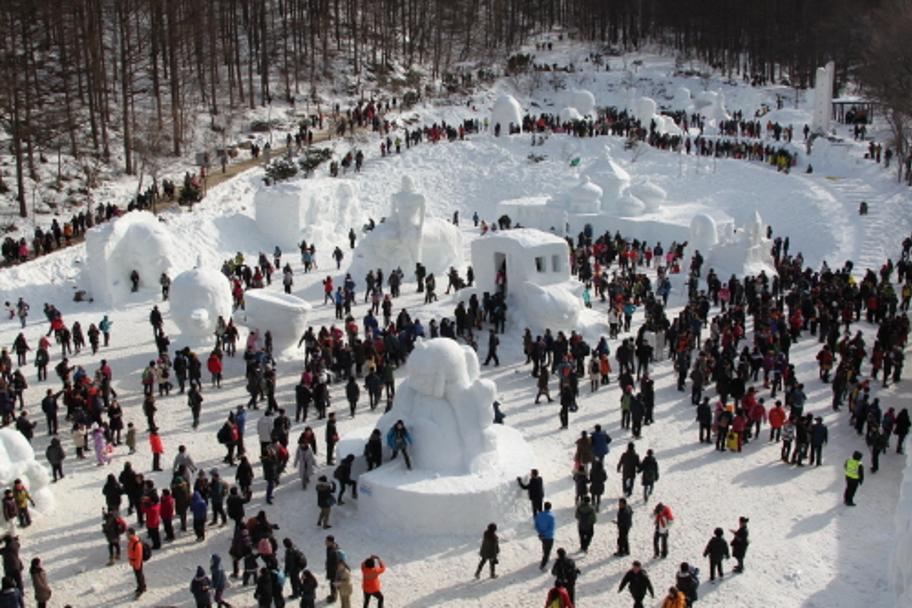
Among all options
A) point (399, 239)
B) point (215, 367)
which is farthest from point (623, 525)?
point (399, 239)

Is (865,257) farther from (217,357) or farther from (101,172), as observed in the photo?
(101,172)

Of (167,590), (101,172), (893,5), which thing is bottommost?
(167,590)

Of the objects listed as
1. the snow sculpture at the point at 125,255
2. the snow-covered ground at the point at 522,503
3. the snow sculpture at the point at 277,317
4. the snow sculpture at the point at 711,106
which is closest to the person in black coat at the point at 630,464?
the snow-covered ground at the point at 522,503

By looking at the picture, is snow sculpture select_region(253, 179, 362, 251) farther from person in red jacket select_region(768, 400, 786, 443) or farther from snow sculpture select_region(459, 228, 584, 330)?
person in red jacket select_region(768, 400, 786, 443)

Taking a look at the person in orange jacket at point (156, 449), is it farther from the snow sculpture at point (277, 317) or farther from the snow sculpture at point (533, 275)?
the snow sculpture at point (533, 275)

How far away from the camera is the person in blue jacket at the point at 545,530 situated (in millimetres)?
11516

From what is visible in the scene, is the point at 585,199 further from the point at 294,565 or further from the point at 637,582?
the point at 294,565

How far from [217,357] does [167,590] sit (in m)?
7.46

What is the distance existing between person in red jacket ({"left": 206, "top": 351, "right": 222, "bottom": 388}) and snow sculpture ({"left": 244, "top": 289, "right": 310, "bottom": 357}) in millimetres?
1431

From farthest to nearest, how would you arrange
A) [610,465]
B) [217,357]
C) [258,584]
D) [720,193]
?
[720,193] < [217,357] < [610,465] < [258,584]

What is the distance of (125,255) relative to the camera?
80.9ft

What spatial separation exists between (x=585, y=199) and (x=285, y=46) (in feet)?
78.7

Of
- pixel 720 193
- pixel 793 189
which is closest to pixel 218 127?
pixel 720 193

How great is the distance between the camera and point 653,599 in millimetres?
11000
